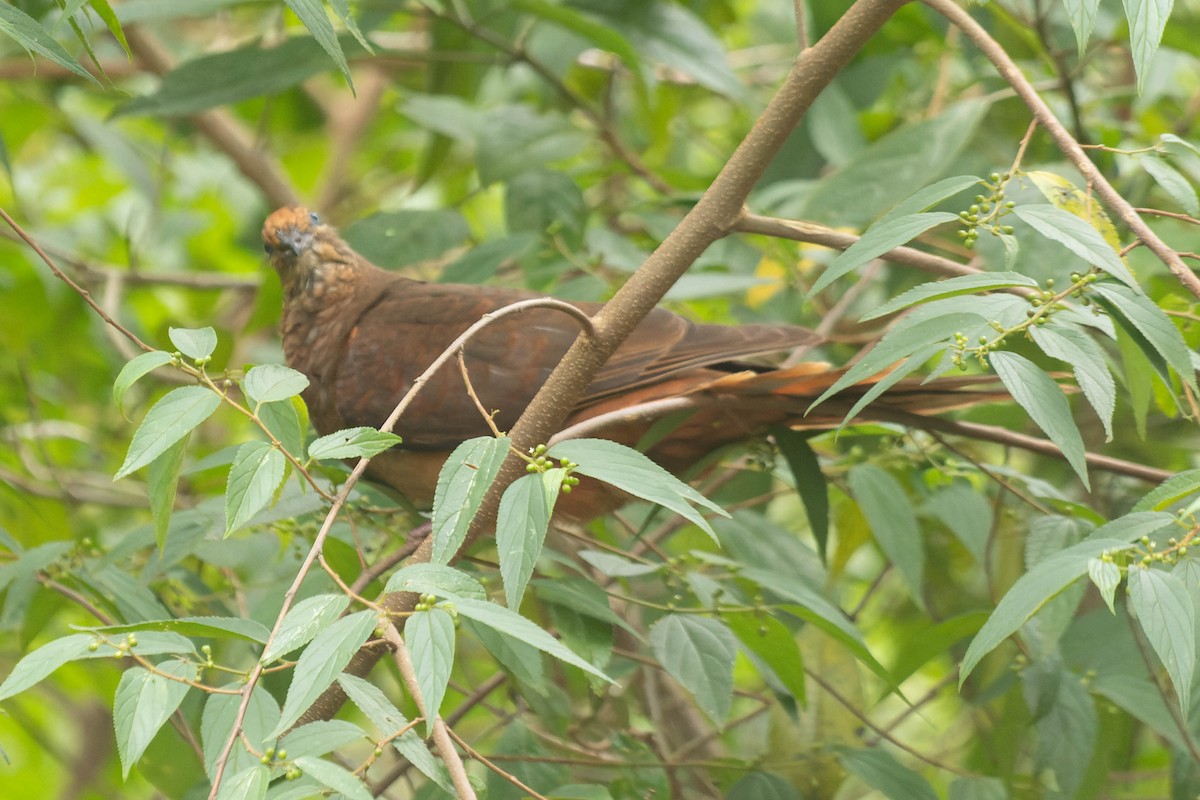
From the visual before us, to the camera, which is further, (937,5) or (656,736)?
Answer: (656,736)

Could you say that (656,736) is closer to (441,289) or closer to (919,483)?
(919,483)

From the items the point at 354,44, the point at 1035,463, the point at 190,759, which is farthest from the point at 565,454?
the point at 1035,463

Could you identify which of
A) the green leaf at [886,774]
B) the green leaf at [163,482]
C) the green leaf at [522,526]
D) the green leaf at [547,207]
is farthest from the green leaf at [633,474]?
the green leaf at [547,207]

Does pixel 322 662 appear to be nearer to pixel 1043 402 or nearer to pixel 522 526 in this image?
pixel 522 526

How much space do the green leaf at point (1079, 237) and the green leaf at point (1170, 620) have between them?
0.33 m

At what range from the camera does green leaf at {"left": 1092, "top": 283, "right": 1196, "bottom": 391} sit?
1.34 m

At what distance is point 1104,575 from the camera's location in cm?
121

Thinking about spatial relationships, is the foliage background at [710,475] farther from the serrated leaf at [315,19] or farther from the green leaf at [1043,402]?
the green leaf at [1043,402]

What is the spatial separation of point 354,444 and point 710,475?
175 centimetres

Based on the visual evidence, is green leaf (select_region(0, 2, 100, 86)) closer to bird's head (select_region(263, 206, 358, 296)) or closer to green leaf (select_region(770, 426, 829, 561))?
green leaf (select_region(770, 426, 829, 561))

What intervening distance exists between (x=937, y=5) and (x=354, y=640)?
1.20 m

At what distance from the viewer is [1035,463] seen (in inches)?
130

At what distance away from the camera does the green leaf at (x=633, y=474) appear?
127 centimetres

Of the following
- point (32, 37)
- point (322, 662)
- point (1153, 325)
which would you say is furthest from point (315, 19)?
point (1153, 325)
